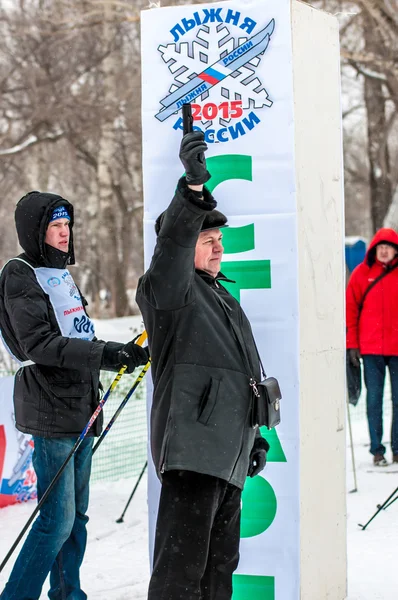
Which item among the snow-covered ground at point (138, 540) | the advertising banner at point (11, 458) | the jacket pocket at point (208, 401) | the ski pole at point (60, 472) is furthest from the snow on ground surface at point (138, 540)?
the jacket pocket at point (208, 401)

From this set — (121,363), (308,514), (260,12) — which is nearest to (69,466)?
(121,363)

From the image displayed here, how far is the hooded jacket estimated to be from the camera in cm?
351

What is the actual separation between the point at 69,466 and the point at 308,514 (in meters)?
1.04

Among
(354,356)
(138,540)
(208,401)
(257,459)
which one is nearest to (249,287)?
(257,459)

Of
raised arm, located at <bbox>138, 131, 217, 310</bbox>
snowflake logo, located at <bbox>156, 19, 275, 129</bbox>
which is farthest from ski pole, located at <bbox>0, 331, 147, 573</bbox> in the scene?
snowflake logo, located at <bbox>156, 19, 275, 129</bbox>

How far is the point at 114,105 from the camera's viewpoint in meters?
20.3

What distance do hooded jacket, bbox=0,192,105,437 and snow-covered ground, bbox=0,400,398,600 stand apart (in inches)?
47.0

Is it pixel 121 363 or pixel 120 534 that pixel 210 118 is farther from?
pixel 120 534

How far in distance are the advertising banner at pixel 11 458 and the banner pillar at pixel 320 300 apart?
2794mm

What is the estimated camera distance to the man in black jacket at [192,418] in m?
2.86

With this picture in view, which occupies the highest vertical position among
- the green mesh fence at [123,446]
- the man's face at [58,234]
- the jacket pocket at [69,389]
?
the man's face at [58,234]

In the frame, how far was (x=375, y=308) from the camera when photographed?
7164 millimetres

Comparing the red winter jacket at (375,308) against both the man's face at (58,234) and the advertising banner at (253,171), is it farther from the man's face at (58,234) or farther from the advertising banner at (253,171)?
the man's face at (58,234)

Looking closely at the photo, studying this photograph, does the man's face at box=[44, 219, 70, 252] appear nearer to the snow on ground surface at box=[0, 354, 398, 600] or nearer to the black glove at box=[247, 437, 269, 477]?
the black glove at box=[247, 437, 269, 477]
